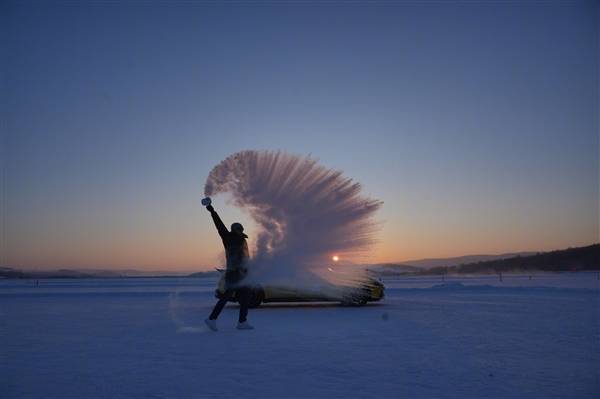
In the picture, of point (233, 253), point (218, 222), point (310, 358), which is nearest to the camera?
point (310, 358)

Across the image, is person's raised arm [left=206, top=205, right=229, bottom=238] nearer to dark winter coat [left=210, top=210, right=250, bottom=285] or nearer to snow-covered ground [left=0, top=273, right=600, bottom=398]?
dark winter coat [left=210, top=210, right=250, bottom=285]

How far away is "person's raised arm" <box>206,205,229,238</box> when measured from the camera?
9367mm

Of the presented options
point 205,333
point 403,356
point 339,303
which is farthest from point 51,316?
point 403,356

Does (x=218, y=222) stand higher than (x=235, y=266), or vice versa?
(x=218, y=222)

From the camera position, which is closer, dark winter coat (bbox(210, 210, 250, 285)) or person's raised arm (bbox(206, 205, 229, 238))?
person's raised arm (bbox(206, 205, 229, 238))

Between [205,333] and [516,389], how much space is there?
19.0 ft

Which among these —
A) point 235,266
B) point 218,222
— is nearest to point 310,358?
point 235,266

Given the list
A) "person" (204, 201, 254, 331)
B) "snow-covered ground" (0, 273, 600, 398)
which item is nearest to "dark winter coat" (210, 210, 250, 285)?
"person" (204, 201, 254, 331)

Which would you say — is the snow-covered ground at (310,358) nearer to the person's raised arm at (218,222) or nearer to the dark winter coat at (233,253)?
the dark winter coat at (233,253)

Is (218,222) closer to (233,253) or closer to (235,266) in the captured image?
(233,253)

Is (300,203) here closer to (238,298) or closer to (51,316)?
(238,298)

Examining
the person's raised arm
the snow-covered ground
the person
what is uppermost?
the person's raised arm

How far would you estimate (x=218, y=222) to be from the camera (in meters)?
9.45

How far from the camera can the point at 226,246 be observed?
961 centimetres
